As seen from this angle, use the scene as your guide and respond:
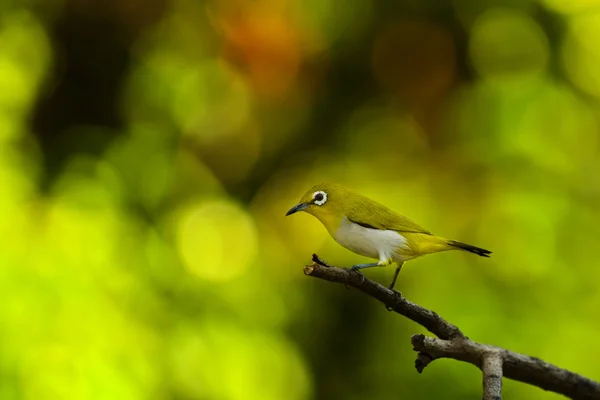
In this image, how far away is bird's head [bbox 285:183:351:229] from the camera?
1104 mm

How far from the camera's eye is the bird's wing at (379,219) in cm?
111

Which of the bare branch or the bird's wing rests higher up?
the bird's wing

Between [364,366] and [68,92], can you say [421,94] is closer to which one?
[364,366]

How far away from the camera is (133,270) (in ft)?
8.46

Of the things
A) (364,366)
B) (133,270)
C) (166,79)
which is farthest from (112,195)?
(364,366)

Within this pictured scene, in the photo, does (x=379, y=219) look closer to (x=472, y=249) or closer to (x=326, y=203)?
(x=326, y=203)

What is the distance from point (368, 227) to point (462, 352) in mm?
251

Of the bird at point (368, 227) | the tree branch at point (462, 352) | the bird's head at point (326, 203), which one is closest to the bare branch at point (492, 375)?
the tree branch at point (462, 352)

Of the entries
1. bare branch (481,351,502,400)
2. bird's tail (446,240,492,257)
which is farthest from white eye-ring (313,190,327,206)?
bare branch (481,351,502,400)

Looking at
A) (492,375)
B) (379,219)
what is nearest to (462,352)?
(492,375)

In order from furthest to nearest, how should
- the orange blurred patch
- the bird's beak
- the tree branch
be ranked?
1. the orange blurred patch
2. the bird's beak
3. the tree branch

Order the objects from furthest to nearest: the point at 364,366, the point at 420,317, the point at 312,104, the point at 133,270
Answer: the point at 312,104
the point at 364,366
the point at 133,270
the point at 420,317

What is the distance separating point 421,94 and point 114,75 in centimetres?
124

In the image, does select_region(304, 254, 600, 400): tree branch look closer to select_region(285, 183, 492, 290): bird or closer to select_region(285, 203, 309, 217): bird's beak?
select_region(285, 183, 492, 290): bird
